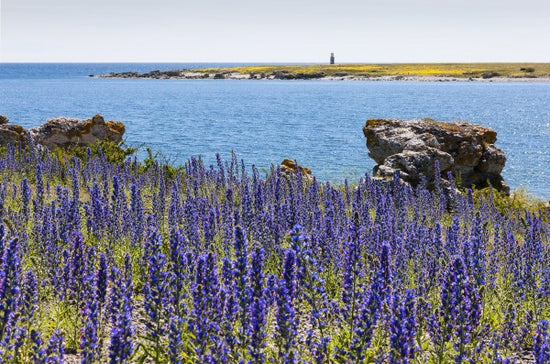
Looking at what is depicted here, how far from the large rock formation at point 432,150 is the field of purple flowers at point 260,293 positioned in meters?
7.33

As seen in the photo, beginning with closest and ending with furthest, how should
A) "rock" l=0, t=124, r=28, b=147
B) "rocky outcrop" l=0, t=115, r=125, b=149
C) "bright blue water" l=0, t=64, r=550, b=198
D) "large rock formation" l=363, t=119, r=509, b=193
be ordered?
1. "large rock formation" l=363, t=119, r=509, b=193
2. "rock" l=0, t=124, r=28, b=147
3. "rocky outcrop" l=0, t=115, r=125, b=149
4. "bright blue water" l=0, t=64, r=550, b=198

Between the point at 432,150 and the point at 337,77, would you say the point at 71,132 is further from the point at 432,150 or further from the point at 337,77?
the point at 337,77

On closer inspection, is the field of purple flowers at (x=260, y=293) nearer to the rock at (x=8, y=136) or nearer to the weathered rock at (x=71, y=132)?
the rock at (x=8, y=136)

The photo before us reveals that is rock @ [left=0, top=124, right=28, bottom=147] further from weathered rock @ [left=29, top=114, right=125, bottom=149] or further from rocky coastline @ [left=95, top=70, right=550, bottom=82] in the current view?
rocky coastline @ [left=95, top=70, right=550, bottom=82]

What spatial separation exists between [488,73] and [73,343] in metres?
180

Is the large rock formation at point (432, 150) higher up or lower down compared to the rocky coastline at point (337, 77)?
lower down

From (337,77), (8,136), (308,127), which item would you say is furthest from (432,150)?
(337,77)

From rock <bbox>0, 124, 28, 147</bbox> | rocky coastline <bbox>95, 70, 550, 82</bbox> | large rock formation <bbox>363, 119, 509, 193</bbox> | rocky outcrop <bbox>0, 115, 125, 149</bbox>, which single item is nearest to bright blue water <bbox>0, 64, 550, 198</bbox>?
rocky outcrop <bbox>0, 115, 125, 149</bbox>

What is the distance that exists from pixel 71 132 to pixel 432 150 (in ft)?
50.5

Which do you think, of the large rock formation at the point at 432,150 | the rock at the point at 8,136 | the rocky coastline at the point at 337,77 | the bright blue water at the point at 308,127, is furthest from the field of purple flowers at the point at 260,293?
the rocky coastline at the point at 337,77

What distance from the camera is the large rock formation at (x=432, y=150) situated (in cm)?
1833

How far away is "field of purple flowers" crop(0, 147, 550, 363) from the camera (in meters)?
4.78

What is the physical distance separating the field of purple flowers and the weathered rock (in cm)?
1480

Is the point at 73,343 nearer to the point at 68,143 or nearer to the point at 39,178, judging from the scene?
the point at 39,178
